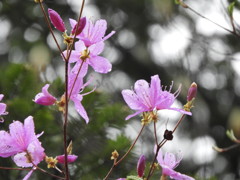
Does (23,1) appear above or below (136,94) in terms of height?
below

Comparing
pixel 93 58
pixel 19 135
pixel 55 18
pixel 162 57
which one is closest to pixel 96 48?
pixel 93 58

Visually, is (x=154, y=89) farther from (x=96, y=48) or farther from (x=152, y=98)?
(x=96, y=48)

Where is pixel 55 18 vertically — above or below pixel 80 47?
above

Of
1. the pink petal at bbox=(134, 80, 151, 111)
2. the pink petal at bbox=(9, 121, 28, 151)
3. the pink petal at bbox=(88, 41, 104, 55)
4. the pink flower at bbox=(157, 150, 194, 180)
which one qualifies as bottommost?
the pink flower at bbox=(157, 150, 194, 180)

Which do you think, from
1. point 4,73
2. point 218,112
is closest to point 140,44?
point 218,112

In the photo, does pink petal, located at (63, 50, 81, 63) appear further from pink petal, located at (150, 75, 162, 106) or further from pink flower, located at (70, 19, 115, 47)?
pink petal, located at (150, 75, 162, 106)

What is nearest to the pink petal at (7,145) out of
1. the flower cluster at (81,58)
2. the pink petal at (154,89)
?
the flower cluster at (81,58)

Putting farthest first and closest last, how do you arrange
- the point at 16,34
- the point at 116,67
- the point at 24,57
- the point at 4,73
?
1. the point at 116,67
2. the point at 16,34
3. the point at 24,57
4. the point at 4,73

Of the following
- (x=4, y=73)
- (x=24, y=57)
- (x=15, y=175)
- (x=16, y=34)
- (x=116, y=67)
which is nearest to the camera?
(x=15, y=175)

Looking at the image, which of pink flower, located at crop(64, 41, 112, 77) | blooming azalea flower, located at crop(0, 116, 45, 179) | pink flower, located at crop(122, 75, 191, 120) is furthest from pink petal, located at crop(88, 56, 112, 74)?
blooming azalea flower, located at crop(0, 116, 45, 179)

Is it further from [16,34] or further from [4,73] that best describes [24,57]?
[4,73]

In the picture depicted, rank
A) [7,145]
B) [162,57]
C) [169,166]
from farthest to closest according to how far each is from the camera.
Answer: [162,57] < [169,166] < [7,145]
